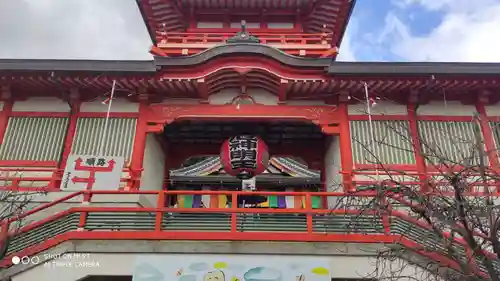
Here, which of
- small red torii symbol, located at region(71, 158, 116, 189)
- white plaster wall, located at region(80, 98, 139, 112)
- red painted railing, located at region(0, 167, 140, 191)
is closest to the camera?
small red torii symbol, located at region(71, 158, 116, 189)

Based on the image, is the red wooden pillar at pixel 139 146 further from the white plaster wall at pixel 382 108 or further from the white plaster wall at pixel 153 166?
the white plaster wall at pixel 382 108

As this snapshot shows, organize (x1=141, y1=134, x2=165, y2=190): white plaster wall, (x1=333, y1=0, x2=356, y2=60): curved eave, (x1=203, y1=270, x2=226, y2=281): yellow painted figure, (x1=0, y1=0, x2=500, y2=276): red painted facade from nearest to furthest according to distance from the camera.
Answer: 1. (x1=203, y1=270, x2=226, y2=281): yellow painted figure
2. (x1=0, y1=0, x2=500, y2=276): red painted facade
3. (x1=141, y1=134, x2=165, y2=190): white plaster wall
4. (x1=333, y1=0, x2=356, y2=60): curved eave

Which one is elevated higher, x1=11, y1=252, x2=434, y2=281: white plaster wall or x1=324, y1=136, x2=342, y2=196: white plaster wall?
A: x1=324, y1=136, x2=342, y2=196: white plaster wall

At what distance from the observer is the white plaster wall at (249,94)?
13.6m

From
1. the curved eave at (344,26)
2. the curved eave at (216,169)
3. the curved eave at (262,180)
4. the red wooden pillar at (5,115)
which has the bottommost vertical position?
the curved eave at (262,180)

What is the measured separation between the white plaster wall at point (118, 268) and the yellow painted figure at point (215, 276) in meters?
0.37

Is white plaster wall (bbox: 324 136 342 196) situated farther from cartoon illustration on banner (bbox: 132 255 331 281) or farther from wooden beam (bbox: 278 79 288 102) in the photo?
cartoon illustration on banner (bbox: 132 255 331 281)

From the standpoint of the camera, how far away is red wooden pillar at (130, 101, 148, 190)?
492 inches

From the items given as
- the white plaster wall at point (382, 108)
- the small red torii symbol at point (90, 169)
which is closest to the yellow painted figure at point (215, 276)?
the small red torii symbol at point (90, 169)

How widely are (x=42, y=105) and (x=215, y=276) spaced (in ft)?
26.6

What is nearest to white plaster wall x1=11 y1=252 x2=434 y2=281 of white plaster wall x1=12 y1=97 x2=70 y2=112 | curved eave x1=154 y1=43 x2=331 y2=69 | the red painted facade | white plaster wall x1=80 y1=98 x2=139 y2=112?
the red painted facade

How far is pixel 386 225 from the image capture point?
973 cm

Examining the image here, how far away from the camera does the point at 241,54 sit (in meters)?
12.9

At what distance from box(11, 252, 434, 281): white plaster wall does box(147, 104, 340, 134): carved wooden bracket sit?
4.67 metres
